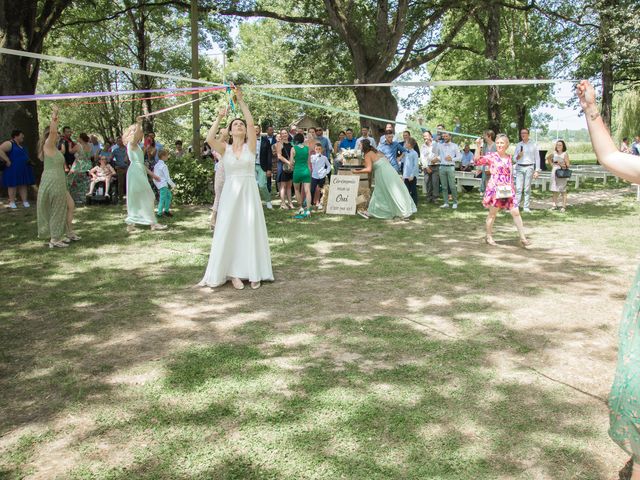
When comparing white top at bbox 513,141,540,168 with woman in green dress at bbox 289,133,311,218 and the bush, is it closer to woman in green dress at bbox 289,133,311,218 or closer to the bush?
woman in green dress at bbox 289,133,311,218

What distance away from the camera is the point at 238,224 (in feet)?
23.9

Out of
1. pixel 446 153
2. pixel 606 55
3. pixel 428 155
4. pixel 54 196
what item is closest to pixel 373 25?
pixel 428 155

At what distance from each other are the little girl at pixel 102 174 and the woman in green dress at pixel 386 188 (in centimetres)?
690

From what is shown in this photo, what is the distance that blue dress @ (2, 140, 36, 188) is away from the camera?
14.2 m

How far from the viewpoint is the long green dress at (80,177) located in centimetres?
1535

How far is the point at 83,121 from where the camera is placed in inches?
1775

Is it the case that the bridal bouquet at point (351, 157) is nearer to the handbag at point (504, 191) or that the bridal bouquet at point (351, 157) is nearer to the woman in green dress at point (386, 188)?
the woman in green dress at point (386, 188)

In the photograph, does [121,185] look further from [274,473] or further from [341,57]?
[274,473]

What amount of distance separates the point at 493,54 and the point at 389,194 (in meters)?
10.5

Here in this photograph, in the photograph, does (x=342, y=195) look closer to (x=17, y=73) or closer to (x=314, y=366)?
(x=314, y=366)

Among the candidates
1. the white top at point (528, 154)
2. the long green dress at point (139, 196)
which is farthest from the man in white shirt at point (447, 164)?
the long green dress at point (139, 196)

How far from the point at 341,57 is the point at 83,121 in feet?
101

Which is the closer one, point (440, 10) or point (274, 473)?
point (274, 473)

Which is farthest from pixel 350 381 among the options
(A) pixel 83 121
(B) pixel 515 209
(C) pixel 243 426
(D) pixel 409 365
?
(A) pixel 83 121
